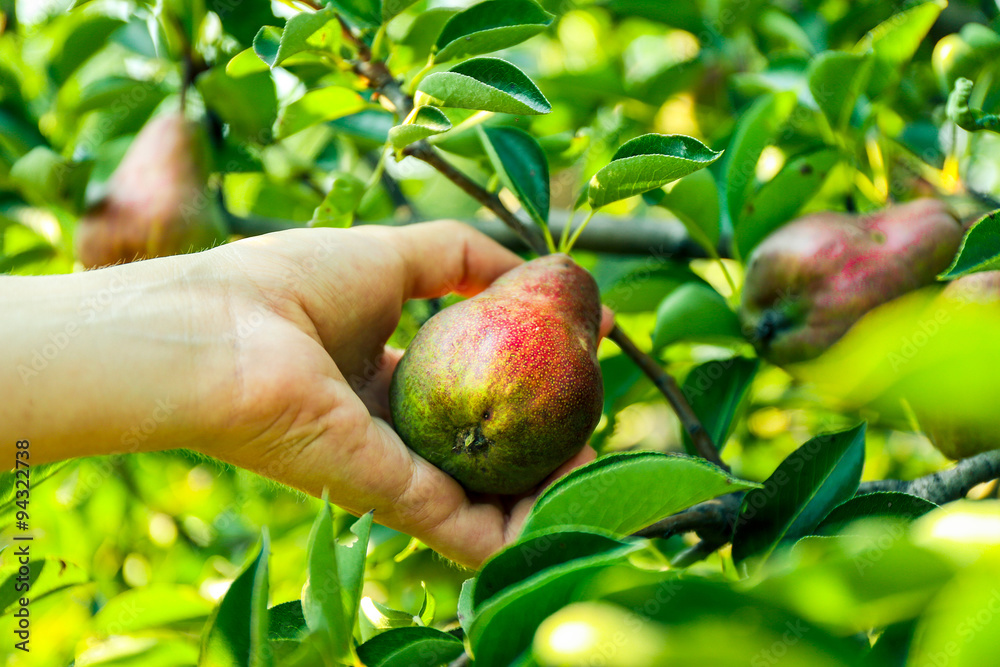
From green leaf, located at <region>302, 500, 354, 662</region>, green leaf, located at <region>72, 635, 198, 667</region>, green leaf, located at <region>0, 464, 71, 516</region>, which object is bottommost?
green leaf, located at <region>72, 635, 198, 667</region>

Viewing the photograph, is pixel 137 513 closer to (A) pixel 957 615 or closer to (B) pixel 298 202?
(B) pixel 298 202

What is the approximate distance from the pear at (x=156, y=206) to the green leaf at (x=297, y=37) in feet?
1.66

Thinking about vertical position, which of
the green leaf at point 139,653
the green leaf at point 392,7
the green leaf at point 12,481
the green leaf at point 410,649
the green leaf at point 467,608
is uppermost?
the green leaf at point 392,7

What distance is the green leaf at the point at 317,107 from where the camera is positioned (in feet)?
2.94

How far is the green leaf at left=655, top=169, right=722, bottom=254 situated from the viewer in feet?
2.89

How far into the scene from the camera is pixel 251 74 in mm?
1172

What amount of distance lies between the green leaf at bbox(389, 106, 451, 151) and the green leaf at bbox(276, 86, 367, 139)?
21 cm

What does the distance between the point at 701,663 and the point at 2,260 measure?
1.35 m

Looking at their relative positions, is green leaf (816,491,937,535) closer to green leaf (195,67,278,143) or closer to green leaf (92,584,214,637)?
green leaf (92,584,214,637)

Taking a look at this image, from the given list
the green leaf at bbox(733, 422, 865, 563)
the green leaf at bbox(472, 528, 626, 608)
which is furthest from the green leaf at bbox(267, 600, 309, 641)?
the green leaf at bbox(733, 422, 865, 563)

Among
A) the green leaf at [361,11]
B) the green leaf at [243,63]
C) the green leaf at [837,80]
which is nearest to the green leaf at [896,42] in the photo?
the green leaf at [837,80]

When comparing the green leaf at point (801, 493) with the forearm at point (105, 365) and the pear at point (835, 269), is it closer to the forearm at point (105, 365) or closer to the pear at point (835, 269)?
the pear at point (835, 269)

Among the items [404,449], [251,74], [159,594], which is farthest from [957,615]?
[251,74]

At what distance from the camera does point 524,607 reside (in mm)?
450
